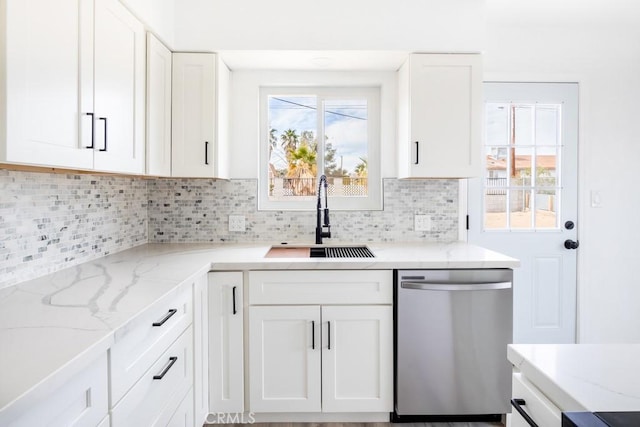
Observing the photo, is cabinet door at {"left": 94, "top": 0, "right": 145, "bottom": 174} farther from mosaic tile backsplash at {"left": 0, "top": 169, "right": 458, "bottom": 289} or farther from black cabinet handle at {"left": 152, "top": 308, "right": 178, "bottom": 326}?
mosaic tile backsplash at {"left": 0, "top": 169, "right": 458, "bottom": 289}

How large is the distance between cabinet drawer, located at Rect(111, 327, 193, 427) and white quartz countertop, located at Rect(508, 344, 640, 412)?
1.02 meters

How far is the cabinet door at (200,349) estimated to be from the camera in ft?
6.06

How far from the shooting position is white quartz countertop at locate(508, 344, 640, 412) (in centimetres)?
67

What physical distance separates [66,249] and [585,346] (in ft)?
6.31

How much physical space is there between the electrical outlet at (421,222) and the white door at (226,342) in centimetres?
122

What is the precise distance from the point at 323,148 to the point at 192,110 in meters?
0.88

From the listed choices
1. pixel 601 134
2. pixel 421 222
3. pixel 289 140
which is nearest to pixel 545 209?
pixel 601 134

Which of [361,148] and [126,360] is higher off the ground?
Result: [361,148]

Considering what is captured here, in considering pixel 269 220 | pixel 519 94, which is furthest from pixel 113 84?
pixel 519 94

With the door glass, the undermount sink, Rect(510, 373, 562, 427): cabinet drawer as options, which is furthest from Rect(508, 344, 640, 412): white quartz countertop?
the door glass

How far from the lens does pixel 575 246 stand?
2.81m

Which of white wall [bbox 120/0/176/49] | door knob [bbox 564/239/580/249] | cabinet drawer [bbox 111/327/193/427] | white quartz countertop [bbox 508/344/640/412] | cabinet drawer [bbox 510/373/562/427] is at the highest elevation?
white wall [bbox 120/0/176/49]

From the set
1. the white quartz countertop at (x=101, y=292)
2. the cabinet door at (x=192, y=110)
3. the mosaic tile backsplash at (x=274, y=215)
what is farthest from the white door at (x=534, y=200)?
the cabinet door at (x=192, y=110)

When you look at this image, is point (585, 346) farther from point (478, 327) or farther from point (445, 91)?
point (445, 91)
